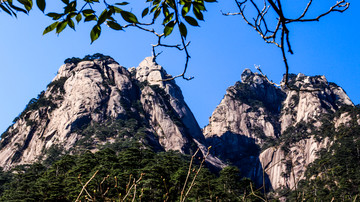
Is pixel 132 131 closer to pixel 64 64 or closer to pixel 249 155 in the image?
pixel 64 64

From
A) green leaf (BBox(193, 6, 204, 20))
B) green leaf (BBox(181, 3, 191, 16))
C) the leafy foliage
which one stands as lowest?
green leaf (BBox(193, 6, 204, 20))

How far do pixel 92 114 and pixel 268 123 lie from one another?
2074 inches

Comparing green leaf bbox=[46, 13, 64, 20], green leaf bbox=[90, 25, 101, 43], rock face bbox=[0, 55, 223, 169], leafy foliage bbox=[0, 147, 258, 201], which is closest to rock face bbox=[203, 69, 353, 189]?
rock face bbox=[0, 55, 223, 169]

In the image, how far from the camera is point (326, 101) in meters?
87.2

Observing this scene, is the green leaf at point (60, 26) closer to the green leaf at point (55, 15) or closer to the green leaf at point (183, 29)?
the green leaf at point (55, 15)

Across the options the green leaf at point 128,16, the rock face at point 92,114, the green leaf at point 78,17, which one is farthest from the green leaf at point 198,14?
the rock face at point 92,114

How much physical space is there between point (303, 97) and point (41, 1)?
9346 centimetres

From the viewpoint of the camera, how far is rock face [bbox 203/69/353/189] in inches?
2911

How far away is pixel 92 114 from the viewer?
216 ft

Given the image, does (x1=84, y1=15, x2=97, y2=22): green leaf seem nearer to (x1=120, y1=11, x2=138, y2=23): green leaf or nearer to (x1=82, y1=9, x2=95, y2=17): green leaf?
(x1=82, y1=9, x2=95, y2=17): green leaf

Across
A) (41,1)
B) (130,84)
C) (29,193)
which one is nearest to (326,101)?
(130,84)

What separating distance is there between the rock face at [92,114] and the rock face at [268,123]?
1395 centimetres

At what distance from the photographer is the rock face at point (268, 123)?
73.9m

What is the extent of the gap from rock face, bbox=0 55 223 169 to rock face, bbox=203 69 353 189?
13951 mm
